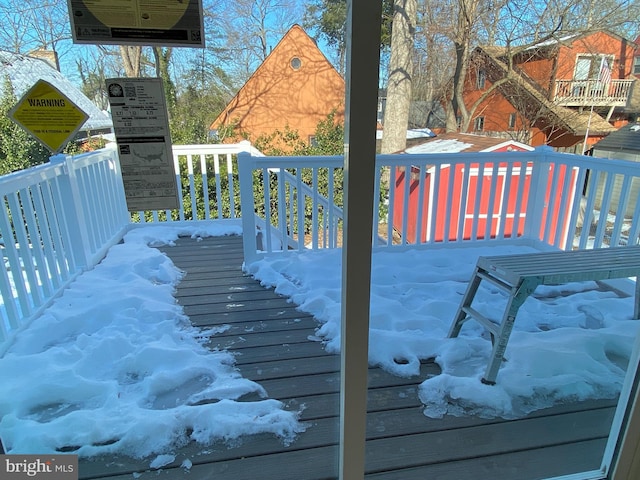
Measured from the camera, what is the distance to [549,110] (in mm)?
1667

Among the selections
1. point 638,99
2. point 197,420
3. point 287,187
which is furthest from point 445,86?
point 287,187

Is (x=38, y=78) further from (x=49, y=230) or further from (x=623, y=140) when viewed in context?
(x=623, y=140)

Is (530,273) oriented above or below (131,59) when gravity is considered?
below

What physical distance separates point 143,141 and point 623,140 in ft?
6.44

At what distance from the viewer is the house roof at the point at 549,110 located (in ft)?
5.11

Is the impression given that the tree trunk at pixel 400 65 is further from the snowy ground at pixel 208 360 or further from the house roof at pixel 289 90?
the snowy ground at pixel 208 360

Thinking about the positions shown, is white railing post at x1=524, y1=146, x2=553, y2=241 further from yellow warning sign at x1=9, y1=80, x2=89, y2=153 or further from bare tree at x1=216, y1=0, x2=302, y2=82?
yellow warning sign at x1=9, y1=80, x2=89, y2=153

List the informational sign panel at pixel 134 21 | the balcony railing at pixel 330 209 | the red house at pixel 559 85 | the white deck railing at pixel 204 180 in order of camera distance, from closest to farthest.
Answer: the informational sign panel at pixel 134 21 < the white deck railing at pixel 204 180 < the red house at pixel 559 85 < the balcony railing at pixel 330 209

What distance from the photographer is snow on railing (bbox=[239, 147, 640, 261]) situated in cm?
279

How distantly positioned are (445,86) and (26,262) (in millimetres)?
2236

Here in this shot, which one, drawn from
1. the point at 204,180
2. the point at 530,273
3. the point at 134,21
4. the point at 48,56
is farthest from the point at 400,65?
the point at 530,273

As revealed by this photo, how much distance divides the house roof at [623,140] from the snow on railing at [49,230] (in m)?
2.09

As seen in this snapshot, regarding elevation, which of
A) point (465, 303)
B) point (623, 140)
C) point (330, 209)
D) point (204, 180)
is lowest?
point (465, 303)

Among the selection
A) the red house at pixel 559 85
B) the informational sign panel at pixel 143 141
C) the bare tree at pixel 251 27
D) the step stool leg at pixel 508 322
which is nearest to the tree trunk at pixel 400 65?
the bare tree at pixel 251 27
